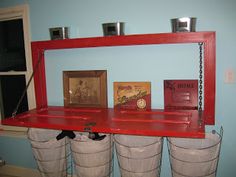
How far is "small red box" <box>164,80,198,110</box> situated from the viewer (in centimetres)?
175

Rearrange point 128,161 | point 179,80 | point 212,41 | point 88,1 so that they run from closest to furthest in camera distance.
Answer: point 212,41
point 128,161
point 179,80
point 88,1

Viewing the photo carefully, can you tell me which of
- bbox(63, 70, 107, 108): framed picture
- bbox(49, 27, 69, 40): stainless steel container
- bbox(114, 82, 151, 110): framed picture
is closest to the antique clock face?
bbox(114, 82, 151, 110): framed picture

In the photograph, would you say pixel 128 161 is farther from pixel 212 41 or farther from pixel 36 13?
pixel 36 13

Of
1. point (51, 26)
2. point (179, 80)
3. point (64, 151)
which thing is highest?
point (51, 26)

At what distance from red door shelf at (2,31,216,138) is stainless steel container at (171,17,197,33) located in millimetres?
41

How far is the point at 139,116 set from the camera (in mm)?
1683

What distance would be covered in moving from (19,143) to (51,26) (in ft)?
4.60

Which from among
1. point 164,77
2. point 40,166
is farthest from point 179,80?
point 40,166

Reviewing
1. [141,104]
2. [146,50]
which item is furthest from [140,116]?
[146,50]

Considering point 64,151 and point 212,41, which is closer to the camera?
point 212,41

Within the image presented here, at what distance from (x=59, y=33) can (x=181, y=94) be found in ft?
4.05

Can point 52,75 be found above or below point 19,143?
above

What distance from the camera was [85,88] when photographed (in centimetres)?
204

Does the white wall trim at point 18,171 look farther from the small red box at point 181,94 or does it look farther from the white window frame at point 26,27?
the small red box at point 181,94
